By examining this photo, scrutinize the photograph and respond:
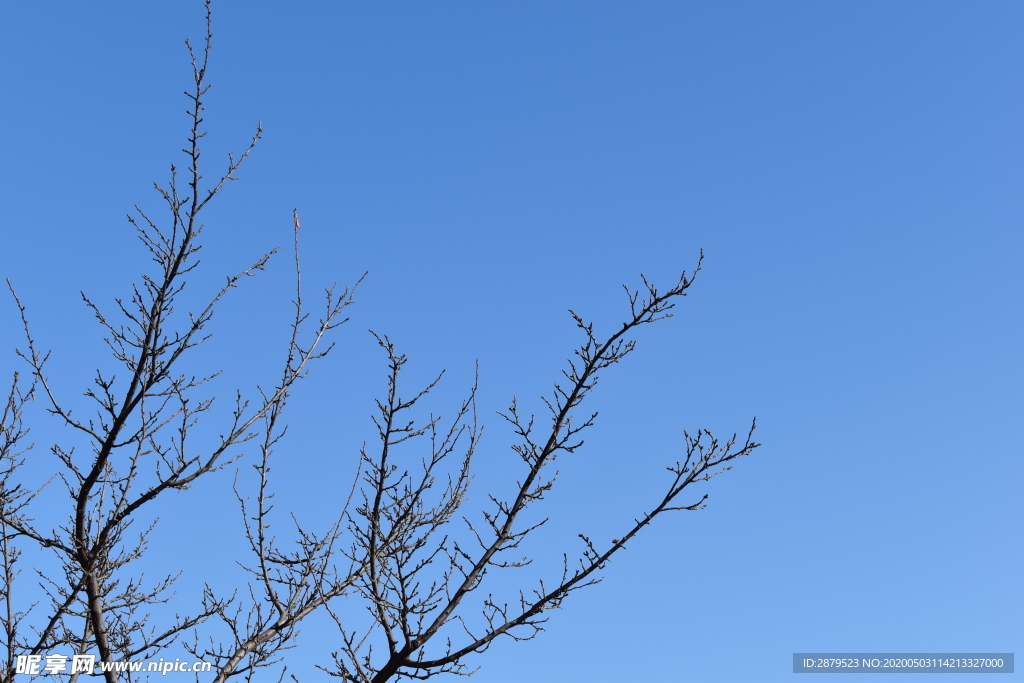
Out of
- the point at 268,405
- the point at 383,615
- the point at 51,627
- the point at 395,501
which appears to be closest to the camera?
the point at 383,615

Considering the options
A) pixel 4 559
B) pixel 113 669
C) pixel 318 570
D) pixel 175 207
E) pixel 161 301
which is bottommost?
pixel 113 669

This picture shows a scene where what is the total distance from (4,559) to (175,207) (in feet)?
12.7

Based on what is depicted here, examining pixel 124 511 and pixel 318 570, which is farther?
pixel 318 570

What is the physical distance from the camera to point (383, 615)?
4.37m

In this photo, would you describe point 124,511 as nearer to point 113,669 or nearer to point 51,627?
point 113,669

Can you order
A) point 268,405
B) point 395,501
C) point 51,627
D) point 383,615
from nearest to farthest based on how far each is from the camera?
1. point 383,615
2. point 395,501
3. point 268,405
4. point 51,627

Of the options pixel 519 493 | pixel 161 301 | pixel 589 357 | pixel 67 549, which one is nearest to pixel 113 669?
pixel 67 549

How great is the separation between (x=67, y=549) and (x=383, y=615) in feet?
6.94

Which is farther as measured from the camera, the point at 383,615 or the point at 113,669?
the point at 113,669

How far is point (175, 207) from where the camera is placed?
16.2 ft

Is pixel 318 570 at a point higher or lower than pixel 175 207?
lower

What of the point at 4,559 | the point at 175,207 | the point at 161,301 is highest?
the point at 175,207

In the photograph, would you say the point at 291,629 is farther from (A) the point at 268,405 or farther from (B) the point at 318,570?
(A) the point at 268,405

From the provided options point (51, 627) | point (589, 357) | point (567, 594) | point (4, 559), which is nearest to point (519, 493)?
point (567, 594)
